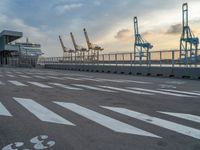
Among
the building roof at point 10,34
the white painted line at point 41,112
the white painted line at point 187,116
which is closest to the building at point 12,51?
the building roof at point 10,34

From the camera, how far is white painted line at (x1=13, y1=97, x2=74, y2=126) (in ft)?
18.9

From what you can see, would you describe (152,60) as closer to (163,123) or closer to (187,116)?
(187,116)

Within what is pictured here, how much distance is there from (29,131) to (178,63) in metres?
18.5

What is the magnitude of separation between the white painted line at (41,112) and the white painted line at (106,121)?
0.66 meters

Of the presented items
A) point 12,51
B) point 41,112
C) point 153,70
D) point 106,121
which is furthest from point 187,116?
point 12,51

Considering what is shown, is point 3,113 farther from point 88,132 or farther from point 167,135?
point 167,135

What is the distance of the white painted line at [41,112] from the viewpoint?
575cm

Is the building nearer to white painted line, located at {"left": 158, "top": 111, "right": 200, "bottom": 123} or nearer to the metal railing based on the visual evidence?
the metal railing

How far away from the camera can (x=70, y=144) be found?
419cm

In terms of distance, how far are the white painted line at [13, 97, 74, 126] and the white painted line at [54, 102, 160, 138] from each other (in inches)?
26.0

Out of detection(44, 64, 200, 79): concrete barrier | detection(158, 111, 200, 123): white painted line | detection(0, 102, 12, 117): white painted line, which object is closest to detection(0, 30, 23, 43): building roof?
detection(44, 64, 200, 79): concrete barrier

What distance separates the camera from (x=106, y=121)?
5652mm

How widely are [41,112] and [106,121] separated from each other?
202 centimetres

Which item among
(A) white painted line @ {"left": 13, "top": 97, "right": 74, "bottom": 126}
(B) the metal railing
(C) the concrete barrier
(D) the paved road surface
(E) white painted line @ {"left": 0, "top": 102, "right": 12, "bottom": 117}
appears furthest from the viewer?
(B) the metal railing
